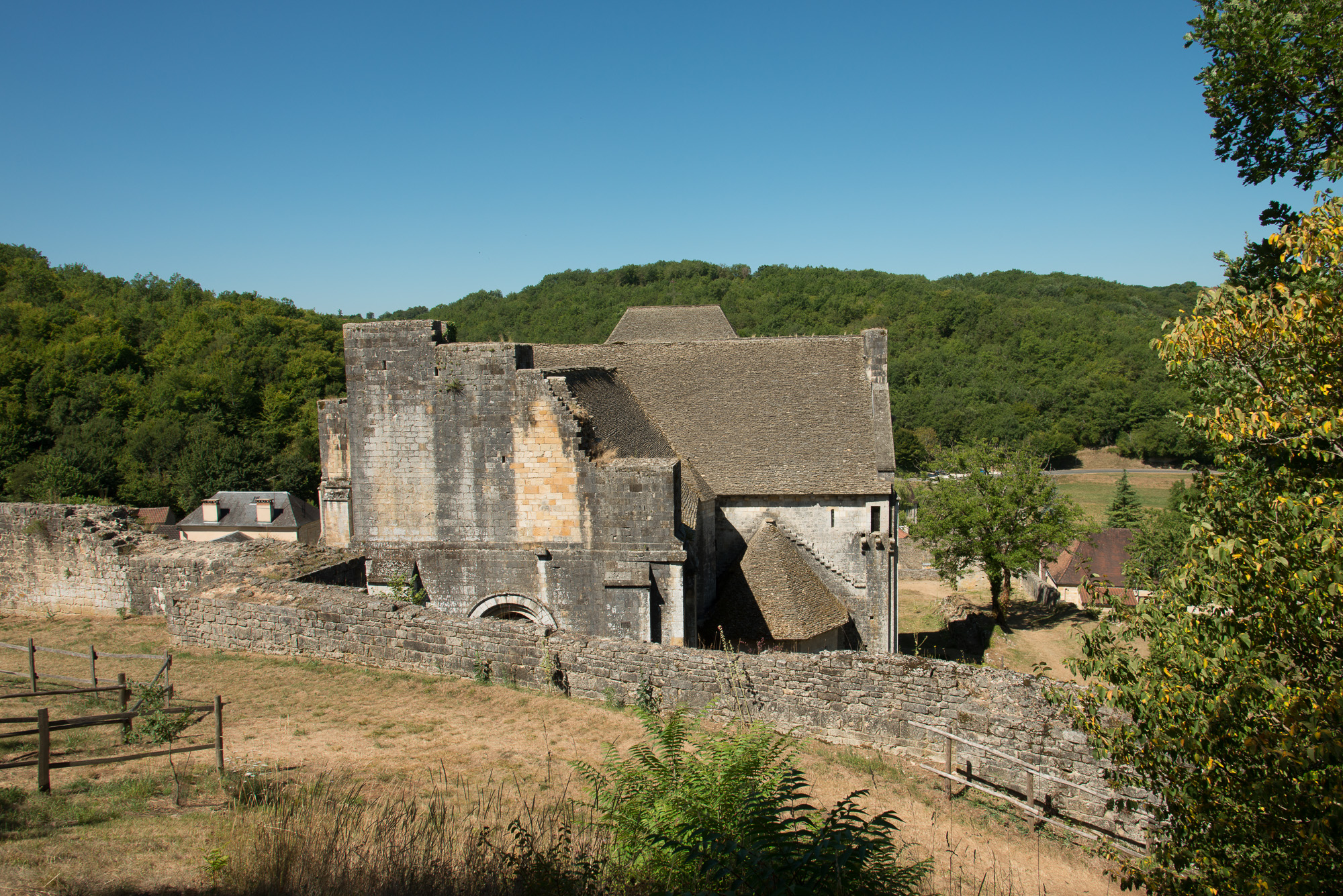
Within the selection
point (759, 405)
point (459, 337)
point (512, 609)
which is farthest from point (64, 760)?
point (459, 337)

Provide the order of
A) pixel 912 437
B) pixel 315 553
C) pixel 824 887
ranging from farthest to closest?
pixel 912 437, pixel 315 553, pixel 824 887

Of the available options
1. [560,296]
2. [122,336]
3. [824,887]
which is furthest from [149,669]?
[560,296]

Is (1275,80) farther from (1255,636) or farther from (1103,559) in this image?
(1103,559)

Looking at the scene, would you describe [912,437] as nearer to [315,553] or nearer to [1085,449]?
[1085,449]

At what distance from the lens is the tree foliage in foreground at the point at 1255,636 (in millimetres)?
4766

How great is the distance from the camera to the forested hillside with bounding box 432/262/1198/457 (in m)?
88.5

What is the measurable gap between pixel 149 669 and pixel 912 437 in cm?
8170

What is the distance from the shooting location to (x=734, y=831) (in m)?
5.95

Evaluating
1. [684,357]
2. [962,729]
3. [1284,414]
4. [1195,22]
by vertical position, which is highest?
[1195,22]

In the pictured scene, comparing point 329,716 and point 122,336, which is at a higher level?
point 122,336

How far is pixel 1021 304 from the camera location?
11194 centimetres

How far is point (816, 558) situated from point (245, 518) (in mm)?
38917

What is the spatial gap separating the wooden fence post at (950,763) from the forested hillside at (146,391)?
5479 centimetres

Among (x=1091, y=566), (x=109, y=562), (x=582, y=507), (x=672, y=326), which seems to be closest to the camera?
(x=582, y=507)
